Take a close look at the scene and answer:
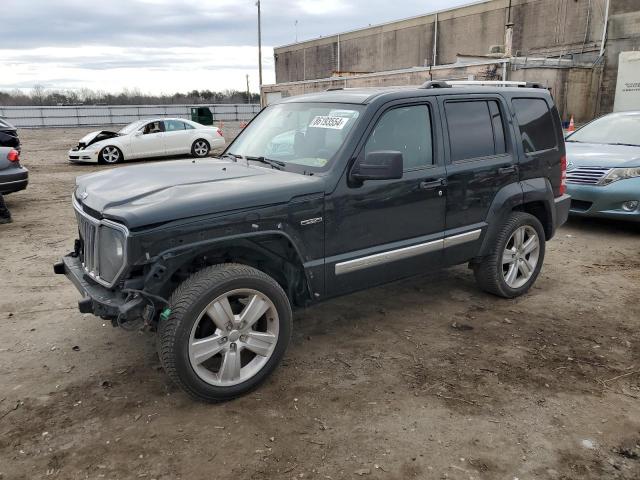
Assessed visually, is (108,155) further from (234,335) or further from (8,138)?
(234,335)

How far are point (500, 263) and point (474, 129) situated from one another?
127cm

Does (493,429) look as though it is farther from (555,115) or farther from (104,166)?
(104,166)

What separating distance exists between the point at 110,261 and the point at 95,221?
314mm

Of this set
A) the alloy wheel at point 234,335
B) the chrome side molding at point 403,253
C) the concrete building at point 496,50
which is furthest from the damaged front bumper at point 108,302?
the concrete building at point 496,50

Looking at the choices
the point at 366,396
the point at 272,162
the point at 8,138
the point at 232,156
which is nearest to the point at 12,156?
the point at 8,138

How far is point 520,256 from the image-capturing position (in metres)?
5.18

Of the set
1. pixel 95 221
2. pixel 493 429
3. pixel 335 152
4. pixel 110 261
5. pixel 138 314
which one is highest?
pixel 335 152

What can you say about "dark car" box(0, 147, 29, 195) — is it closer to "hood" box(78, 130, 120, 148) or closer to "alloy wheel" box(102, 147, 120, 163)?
"alloy wheel" box(102, 147, 120, 163)

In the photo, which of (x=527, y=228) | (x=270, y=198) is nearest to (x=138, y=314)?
(x=270, y=198)

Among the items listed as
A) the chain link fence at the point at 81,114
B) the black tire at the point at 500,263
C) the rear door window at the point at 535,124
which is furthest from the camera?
the chain link fence at the point at 81,114

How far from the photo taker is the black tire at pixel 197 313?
10.3 feet

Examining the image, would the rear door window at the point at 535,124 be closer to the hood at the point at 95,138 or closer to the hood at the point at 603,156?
the hood at the point at 603,156

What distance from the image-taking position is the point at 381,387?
11.8ft

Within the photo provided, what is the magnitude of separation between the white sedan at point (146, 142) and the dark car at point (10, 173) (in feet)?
25.4
